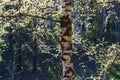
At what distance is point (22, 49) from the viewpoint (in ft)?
137

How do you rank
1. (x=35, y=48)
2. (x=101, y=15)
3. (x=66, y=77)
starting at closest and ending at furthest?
1. (x=66, y=77)
2. (x=35, y=48)
3. (x=101, y=15)

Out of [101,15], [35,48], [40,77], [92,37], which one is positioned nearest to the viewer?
[40,77]

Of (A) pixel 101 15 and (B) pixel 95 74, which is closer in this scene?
(B) pixel 95 74

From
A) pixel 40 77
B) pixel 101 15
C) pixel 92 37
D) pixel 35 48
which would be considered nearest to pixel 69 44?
pixel 40 77

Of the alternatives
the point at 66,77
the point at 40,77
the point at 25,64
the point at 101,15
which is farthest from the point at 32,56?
the point at 66,77

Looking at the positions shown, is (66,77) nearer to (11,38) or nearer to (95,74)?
(95,74)

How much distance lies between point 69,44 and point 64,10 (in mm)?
782

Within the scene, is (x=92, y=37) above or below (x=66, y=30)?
below

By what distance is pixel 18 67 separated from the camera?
130 ft

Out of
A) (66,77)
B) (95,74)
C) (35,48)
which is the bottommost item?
(95,74)

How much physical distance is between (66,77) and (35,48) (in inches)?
1266

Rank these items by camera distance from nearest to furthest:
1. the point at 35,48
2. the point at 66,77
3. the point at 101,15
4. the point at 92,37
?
the point at 66,77 < the point at 35,48 < the point at 92,37 < the point at 101,15

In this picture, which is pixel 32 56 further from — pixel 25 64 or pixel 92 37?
pixel 92 37

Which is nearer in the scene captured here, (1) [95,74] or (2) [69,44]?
(2) [69,44]
